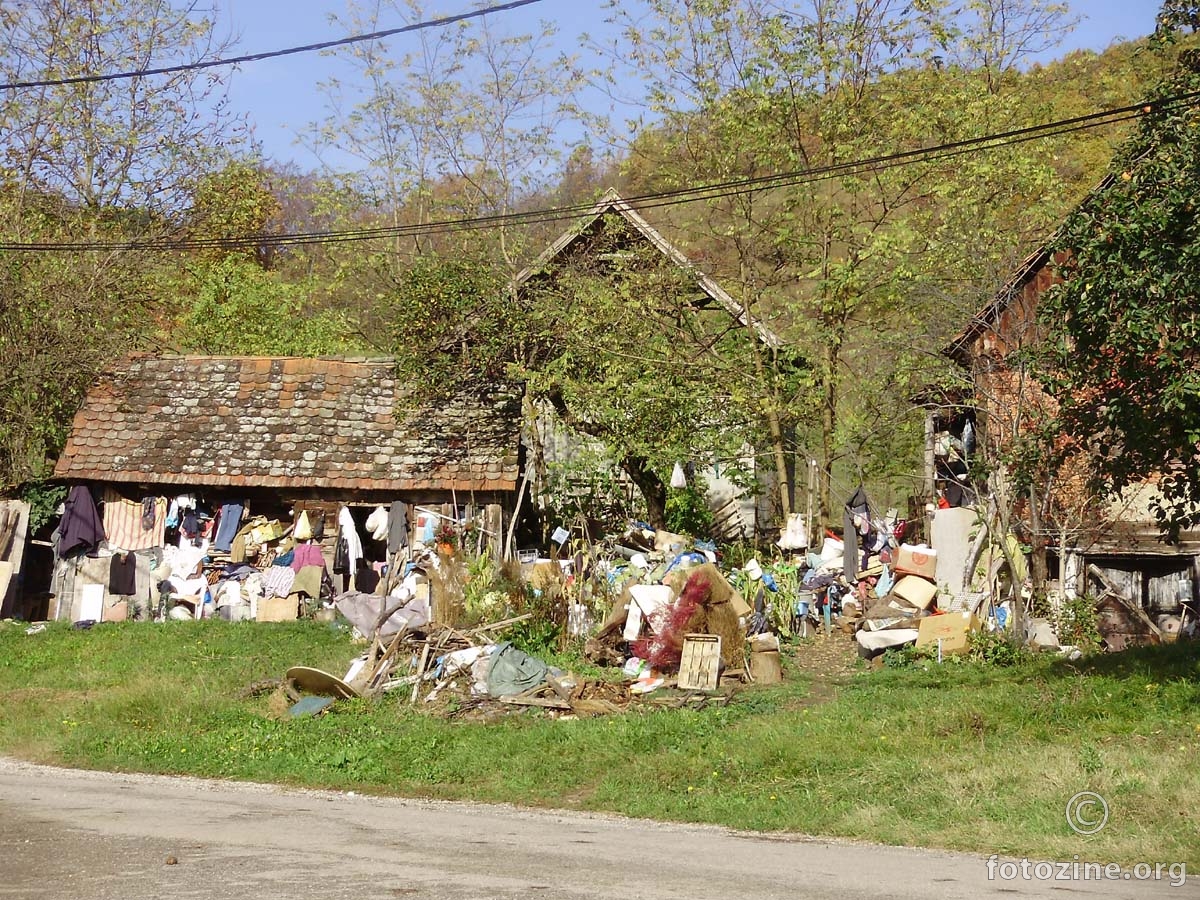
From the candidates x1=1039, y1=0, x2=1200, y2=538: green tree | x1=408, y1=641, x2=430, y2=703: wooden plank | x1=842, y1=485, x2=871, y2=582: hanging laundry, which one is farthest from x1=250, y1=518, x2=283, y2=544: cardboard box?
x1=1039, y1=0, x2=1200, y2=538: green tree

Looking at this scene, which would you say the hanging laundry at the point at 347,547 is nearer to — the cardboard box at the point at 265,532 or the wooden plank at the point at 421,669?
the cardboard box at the point at 265,532

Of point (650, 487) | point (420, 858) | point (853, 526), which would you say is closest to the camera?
point (420, 858)

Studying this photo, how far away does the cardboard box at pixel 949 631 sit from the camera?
53.0 feet

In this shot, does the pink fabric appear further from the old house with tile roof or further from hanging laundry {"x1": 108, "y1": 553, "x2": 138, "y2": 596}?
hanging laundry {"x1": 108, "y1": 553, "x2": 138, "y2": 596}

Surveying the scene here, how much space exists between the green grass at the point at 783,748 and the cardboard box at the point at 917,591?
7.69 feet

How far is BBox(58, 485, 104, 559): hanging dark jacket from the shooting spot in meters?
21.5

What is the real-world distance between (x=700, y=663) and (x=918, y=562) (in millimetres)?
4866

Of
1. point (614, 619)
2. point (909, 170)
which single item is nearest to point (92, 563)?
point (614, 619)

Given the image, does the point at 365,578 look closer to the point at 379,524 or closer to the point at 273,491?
the point at 379,524

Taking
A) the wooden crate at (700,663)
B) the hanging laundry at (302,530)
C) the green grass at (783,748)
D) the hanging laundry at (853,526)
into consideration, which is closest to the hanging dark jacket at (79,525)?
the hanging laundry at (302,530)

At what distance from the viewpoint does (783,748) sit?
11.6 metres

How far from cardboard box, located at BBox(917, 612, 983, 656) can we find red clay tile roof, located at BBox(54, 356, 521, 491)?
8.10 metres

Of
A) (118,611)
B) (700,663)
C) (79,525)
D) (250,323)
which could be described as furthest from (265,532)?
(250,323)

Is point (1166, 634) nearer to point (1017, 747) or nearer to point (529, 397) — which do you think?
point (1017, 747)
